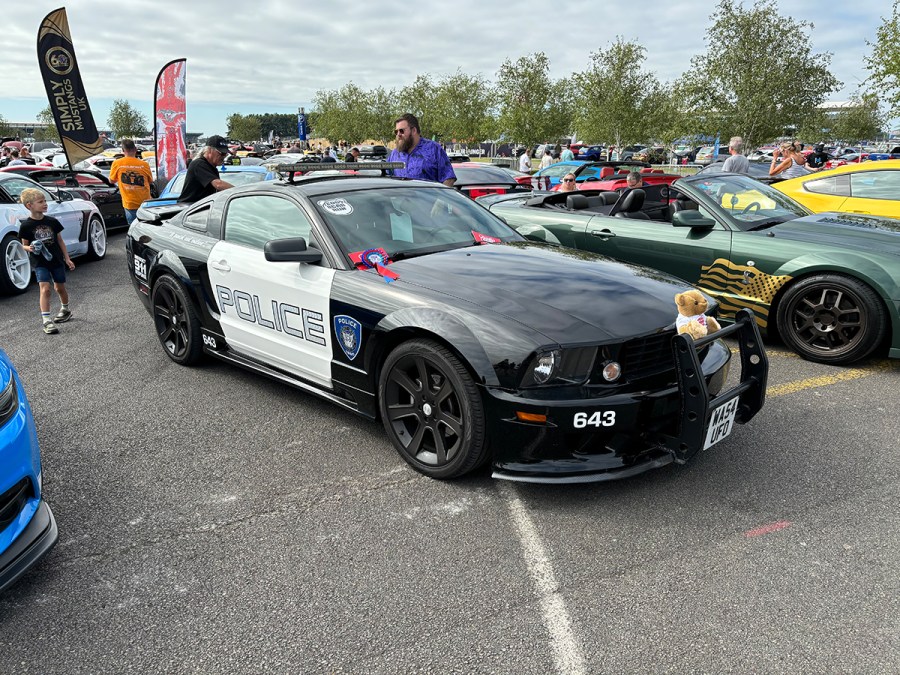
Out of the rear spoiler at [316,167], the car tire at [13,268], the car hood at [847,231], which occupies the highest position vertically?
the rear spoiler at [316,167]

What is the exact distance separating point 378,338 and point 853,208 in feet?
21.6

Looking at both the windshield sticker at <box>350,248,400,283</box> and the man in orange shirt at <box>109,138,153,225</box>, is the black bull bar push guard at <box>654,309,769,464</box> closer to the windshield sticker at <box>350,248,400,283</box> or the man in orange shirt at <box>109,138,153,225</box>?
the windshield sticker at <box>350,248,400,283</box>

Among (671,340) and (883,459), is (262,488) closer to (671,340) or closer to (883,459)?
(671,340)

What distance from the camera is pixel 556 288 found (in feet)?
10.5

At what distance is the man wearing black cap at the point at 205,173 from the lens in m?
7.18

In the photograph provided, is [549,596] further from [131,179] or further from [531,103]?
[531,103]

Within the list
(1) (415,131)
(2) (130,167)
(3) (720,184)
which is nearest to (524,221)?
(1) (415,131)

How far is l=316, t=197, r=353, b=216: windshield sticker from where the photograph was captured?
3.83 metres

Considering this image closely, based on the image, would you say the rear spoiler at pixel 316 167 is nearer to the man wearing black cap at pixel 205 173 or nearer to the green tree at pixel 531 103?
the man wearing black cap at pixel 205 173

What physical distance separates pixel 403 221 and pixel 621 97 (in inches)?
1150

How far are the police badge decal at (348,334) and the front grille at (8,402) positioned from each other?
1494 mm

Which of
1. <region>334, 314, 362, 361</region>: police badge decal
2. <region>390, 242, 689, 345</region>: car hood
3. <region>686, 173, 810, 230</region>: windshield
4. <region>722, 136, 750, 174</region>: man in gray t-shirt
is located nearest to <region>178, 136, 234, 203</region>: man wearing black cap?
<region>334, 314, 362, 361</region>: police badge decal

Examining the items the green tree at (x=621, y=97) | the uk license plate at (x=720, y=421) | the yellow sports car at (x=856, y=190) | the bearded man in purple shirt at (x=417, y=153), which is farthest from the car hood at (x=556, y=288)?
the green tree at (x=621, y=97)

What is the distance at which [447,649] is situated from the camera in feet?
7.05
